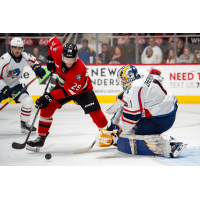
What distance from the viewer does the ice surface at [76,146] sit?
2570 mm

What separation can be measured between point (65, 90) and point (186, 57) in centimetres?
487

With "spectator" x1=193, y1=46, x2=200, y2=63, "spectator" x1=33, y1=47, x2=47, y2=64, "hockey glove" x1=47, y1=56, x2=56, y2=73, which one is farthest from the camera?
"spectator" x1=33, y1=47, x2=47, y2=64

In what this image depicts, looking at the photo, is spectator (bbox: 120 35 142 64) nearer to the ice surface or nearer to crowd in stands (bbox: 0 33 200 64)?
crowd in stands (bbox: 0 33 200 64)

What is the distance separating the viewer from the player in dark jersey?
8.99ft

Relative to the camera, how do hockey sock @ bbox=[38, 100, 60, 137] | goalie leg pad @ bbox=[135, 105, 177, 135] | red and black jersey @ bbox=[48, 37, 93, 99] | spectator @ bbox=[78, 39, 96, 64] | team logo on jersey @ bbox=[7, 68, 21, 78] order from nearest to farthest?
goalie leg pad @ bbox=[135, 105, 177, 135], red and black jersey @ bbox=[48, 37, 93, 99], hockey sock @ bbox=[38, 100, 60, 137], team logo on jersey @ bbox=[7, 68, 21, 78], spectator @ bbox=[78, 39, 96, 64]

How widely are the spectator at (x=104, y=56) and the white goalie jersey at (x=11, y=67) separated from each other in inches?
127

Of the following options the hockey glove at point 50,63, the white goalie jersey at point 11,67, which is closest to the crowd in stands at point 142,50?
the white goalie jersey at point 11,67

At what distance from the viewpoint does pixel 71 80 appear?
108 inches

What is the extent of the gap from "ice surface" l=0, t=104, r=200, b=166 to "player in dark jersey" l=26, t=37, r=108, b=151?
0.25 m

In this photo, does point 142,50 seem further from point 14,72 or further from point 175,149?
point 175,149

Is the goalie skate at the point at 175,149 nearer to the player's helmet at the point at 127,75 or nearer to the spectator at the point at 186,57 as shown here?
the player's helmet at the point at 127,75

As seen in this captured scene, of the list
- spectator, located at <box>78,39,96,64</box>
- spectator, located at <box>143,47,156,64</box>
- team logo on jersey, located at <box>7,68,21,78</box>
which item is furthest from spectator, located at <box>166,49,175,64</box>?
team logo on jersey, located at <box>7,68,21,78</box>

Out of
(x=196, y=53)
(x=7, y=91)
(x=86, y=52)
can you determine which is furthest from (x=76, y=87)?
(x=196, y=53)

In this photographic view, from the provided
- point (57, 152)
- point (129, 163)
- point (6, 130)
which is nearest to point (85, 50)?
point (6, 130)
